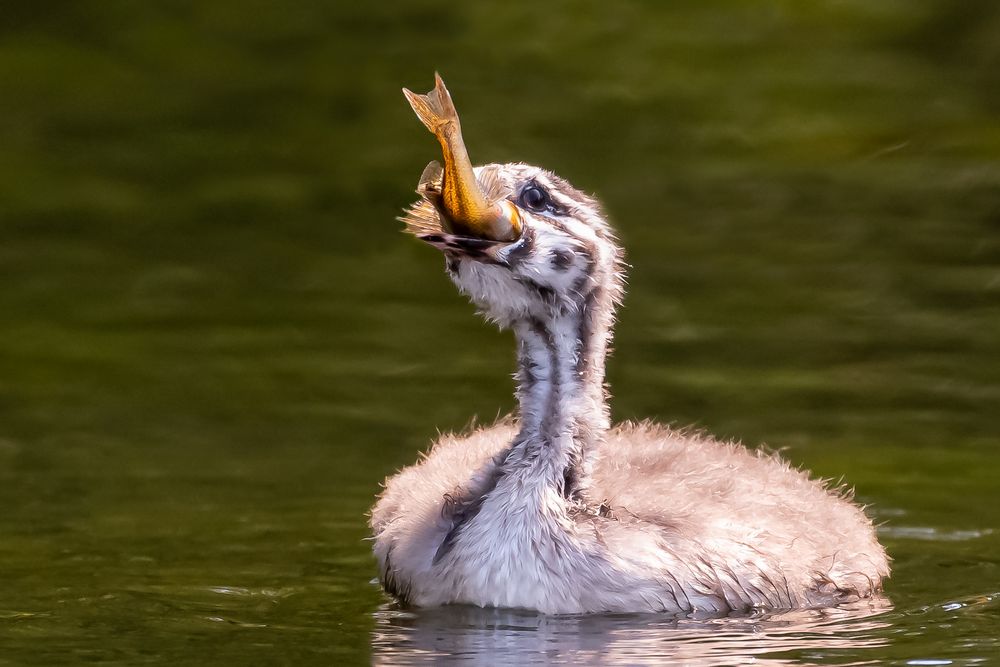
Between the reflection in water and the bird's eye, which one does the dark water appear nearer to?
the reflection in water

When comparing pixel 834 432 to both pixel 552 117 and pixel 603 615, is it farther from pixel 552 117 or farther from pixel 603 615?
A: pixel 552 117

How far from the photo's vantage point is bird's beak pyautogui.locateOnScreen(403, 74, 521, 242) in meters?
9.46

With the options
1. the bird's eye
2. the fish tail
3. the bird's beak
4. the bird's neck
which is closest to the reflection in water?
the bird's neck

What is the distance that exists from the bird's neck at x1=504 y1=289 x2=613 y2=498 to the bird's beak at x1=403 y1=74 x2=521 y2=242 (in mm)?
589

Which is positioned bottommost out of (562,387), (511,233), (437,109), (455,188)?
(562,387)

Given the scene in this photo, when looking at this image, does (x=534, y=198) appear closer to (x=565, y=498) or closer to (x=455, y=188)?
(x=455, y=188)

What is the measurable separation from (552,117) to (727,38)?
3.21 meters

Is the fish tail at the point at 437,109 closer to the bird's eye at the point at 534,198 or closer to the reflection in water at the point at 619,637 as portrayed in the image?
the bird's eye at the point at 534,198

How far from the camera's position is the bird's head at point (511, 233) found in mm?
9609

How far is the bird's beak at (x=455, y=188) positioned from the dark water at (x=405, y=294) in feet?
5.55

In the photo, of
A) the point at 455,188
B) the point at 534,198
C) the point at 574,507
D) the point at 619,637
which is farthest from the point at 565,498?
the point at 455,188

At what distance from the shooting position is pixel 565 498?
10117 mm

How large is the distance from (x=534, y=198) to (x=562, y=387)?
2.87ft

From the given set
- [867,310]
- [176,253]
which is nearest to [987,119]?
[867,310]
